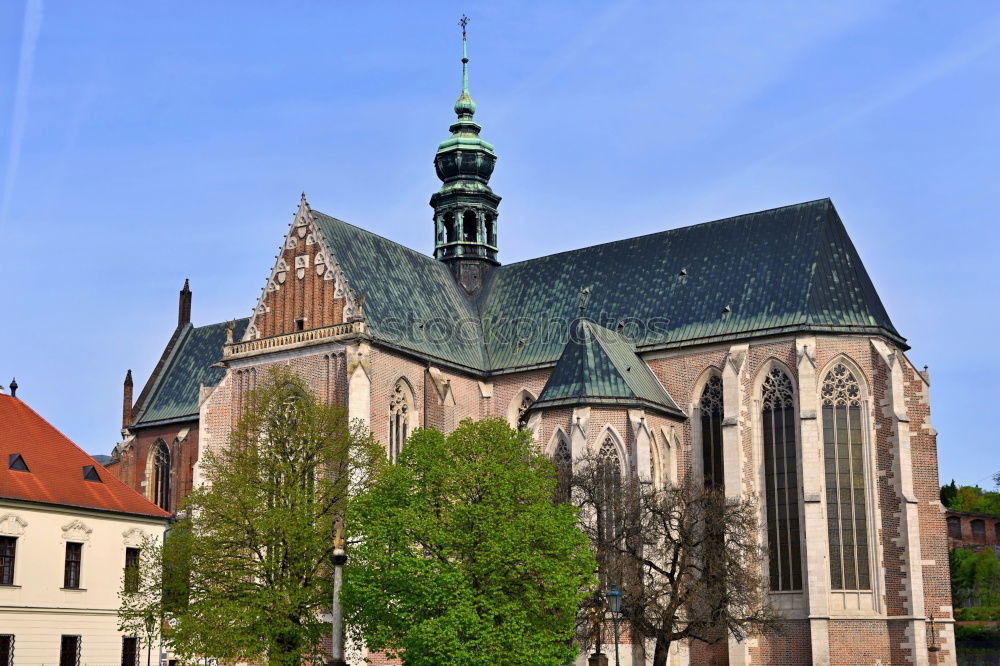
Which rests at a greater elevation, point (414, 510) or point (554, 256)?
point (554, 256)

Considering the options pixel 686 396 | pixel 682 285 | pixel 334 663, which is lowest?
pixel 334 663

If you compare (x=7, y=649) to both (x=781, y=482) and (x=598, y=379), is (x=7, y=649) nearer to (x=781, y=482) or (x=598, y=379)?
(x=598, y=379)

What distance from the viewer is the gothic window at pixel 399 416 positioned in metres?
53.9

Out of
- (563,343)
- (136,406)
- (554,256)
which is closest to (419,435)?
(563,343)

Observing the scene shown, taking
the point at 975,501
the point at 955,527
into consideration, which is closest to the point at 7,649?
the point at 955,527

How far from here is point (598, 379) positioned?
50.9 meters

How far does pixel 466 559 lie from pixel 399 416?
19.8 metres

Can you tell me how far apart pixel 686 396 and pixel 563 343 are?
704 cm

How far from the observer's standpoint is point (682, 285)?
57500mm

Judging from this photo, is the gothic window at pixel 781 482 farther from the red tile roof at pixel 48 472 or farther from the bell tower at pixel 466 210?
the red tile roof at pixel 48 472

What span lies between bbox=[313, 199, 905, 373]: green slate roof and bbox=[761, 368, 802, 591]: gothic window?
2720 millimetres

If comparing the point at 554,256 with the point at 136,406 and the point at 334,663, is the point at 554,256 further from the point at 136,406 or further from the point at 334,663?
the point at 334,663

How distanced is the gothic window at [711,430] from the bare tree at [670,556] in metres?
6.49

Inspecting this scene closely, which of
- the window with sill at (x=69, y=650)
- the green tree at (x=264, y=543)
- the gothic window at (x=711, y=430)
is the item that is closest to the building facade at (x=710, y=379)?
the gothic window at (x=711, y=430)
